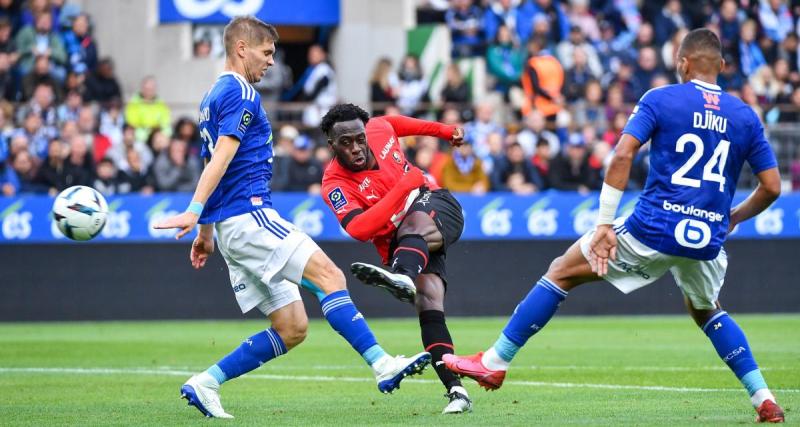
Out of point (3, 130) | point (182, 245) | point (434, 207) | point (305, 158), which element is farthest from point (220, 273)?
point (434, 207)

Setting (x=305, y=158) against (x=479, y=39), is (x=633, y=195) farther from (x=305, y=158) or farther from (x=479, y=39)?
(x=479, y=39)

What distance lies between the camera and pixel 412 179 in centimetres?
891

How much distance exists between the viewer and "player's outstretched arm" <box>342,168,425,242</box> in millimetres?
8734

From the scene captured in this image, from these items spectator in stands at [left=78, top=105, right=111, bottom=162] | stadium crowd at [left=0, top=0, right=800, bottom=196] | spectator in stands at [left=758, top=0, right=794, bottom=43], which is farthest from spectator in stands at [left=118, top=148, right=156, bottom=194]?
spectator in stands at [left=758, top=0, right=794, bottom=43]

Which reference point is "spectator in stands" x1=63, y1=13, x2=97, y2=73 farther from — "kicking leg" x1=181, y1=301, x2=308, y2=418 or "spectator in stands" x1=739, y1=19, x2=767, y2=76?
"kicking leg" x1=181, y1=301, x2=308, y2=418

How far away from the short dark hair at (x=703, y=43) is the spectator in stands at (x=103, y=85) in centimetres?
1489

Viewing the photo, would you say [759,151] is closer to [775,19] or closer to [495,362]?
[495,362]

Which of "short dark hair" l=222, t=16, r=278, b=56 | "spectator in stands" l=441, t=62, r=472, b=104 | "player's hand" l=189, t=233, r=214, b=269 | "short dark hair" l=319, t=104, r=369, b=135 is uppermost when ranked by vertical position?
"short dark hair" l=222, t=16, r=278, b=56

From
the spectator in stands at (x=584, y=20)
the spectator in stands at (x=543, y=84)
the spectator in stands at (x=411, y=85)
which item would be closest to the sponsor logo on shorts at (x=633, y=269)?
the spectator in stands at (x=411, y=85)

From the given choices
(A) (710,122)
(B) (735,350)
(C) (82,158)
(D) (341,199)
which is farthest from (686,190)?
(C) (82,158)

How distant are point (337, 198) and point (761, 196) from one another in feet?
8.80

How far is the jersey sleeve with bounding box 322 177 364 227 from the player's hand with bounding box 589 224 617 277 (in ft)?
5.97

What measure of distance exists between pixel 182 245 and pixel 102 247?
1070mm

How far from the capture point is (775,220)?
19.3 m
